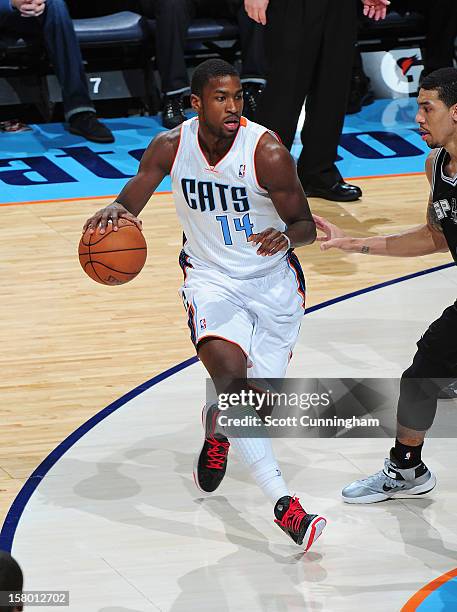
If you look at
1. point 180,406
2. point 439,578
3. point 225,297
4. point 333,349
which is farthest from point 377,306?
point 439,578

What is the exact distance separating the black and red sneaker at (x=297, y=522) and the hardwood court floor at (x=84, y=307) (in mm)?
1126

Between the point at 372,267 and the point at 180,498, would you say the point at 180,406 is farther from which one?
the point at 372,267

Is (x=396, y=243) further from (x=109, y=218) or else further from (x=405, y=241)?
(x=109, y=218)

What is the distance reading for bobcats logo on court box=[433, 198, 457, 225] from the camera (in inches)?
188

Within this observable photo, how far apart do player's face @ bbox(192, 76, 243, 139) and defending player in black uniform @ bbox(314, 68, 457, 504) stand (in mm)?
551

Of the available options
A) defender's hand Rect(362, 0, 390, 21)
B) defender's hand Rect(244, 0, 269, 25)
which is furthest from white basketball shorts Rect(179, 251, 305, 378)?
defender's hand Rect(362, 0, 390, 21)

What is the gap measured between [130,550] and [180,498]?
18.7 inches

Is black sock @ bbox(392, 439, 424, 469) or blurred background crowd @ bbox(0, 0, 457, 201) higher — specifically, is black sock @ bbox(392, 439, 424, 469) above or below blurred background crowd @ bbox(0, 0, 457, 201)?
above

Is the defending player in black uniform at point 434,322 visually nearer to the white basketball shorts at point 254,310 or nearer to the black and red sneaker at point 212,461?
the white basketball shorts at point 254,310

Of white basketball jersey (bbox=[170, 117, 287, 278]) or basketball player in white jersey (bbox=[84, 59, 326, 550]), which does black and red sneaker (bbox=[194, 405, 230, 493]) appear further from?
white basketball jersey (bbox=[170, 117, 287, 278])

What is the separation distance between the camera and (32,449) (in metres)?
5.53

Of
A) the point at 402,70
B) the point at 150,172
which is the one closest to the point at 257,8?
the point at 150,172

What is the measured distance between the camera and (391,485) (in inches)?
200

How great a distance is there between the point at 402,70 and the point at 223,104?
735 centimetres
